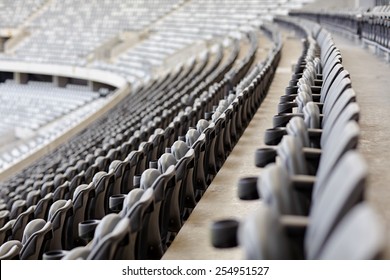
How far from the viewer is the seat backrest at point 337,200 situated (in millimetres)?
859

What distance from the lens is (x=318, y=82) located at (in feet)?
8.61

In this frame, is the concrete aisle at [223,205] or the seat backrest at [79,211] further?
the seat backrest at [79,211]

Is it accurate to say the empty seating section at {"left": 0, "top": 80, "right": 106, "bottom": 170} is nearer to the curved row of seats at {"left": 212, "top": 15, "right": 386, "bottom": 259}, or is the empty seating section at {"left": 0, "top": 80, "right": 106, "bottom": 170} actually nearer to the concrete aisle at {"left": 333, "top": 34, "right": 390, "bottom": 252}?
the concrete aisle at {"left": 333, "top": 34, "right": 390, "bottom": 252}

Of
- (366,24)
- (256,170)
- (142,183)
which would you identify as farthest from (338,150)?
(366,24)

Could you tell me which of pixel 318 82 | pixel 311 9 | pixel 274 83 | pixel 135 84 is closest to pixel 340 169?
pixel 318 82

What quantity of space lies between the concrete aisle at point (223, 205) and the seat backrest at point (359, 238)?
0.80 m

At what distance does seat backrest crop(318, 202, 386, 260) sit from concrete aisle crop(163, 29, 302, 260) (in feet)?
2.63

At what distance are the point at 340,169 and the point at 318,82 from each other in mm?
1740

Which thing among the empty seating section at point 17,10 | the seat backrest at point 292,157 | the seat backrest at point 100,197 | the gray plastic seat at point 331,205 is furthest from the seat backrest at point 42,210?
the empty seating section at point 17,10

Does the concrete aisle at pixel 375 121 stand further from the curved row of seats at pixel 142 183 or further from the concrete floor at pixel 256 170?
the curved row of seats at pixel 142 183

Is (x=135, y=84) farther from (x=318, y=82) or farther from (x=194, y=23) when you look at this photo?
(x=318, y=82)

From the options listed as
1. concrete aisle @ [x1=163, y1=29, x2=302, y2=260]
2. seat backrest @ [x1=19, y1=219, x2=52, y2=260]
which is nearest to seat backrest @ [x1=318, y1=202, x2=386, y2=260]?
concrete aisle @ [x1=163, y1=29, x2=302, y2=260]

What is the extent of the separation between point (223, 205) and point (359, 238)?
1.40m

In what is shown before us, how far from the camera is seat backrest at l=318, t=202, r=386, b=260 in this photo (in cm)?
71
